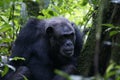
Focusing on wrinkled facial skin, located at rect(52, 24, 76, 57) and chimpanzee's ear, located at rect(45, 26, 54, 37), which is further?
chimpanzee's ear, located at rect(45, 26, 54, 37)

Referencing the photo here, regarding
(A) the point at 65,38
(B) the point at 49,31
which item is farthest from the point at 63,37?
(B) the point at 49,31

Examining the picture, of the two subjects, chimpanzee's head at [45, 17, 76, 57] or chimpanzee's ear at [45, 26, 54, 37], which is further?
chimpanzee's ear at [45, 26, 54, 37]

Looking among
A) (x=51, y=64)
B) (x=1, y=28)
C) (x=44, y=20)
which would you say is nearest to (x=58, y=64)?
(x=51, y=64)

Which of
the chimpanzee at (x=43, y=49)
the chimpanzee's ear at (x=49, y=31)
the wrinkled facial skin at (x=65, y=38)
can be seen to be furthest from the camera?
the chimpanzee's ear at (x=49, y=31)

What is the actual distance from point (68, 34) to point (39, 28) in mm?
475

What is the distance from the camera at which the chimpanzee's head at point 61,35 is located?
4.58 meters

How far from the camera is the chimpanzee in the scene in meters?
4.66

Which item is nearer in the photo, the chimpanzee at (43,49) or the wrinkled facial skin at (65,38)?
the wrinkled facial skin at (65,38)

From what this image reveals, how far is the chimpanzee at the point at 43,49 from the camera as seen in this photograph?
4657 mm

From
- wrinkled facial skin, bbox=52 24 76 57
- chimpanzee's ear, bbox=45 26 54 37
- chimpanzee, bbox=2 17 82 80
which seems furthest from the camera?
chimpanzee's ear, bbox=45 26 54 37

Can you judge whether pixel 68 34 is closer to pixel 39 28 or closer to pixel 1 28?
pixel 39 28

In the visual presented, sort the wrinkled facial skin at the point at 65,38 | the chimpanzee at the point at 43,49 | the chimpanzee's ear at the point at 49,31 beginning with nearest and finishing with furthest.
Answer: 1. the wrinkled facial skin at the point at 65,38
2. the chimpanzee at the point at 43,49
3. the chimpanzee's ear at the point at 49,31

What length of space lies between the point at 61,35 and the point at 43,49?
341mm

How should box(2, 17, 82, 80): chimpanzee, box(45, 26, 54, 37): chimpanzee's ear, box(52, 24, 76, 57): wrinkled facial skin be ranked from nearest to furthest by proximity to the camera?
box(52, 24, 76, 57): wrinkled facial skin → box(2, 17, 82, 80): chimpanzee → box(45, 26, 54, 37): chimpanzee's ear
